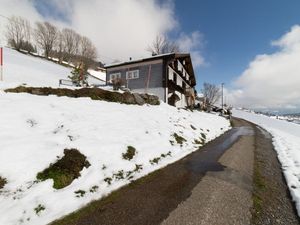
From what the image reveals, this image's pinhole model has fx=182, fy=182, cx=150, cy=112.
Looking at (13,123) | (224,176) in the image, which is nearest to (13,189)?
(13,123)

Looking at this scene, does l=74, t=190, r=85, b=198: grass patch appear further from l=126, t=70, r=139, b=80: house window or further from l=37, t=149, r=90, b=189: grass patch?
l=126, t=70, r=139, b=80: house window

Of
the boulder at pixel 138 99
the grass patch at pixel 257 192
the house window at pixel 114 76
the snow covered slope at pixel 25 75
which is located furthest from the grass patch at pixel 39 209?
the house window at pixel 114 76

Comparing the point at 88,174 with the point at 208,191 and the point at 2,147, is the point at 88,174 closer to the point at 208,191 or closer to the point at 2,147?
the point at 2,147

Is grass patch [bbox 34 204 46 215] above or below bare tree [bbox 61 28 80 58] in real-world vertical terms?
below

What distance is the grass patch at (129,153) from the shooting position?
6703 mm

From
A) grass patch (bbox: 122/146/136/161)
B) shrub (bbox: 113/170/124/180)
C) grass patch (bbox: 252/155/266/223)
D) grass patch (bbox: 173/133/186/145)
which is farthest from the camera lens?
grass patch (bbox: 173/133/186/145)

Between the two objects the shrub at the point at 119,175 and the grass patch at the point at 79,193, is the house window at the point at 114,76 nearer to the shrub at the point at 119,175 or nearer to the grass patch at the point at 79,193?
the shrub at the point at 119,175

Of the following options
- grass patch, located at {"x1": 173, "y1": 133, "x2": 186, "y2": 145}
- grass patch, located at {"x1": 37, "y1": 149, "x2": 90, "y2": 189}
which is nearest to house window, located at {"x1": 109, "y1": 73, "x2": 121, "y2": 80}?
grass patch, located at {"x1": 173, "y1": 133, "x2": 186, "y2": 145}

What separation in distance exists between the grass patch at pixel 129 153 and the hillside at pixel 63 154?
0.04 metres

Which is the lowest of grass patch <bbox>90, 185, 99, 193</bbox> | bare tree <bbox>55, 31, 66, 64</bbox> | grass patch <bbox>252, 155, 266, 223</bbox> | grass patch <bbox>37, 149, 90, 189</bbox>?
grass patch <bbox>252, 155, 266, 223</bbox>

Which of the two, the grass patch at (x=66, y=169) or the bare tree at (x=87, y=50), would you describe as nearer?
the grass patch at (x=66, y=169)

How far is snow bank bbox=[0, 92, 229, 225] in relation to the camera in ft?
12.8

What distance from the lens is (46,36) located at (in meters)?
56.4

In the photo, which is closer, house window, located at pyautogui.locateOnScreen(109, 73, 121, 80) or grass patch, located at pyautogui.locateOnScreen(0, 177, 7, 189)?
grass patch, located at pyautogui.locateOnScreen(0, 177, 7, 189)
